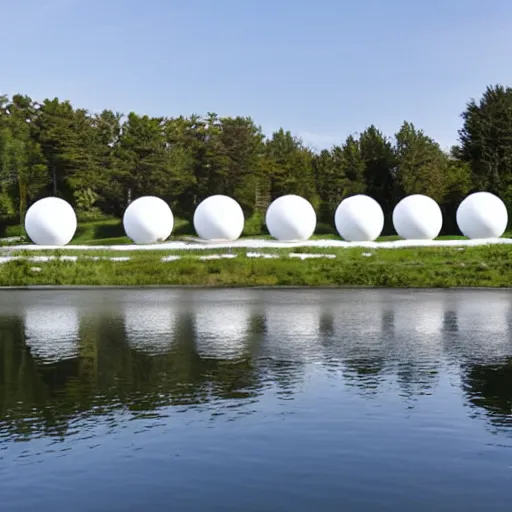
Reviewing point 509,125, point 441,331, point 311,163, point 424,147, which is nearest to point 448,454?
point 441,331

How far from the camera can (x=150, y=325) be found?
49.2ft

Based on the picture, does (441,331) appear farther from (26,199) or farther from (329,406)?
(26,199)

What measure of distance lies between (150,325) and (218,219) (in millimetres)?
25958

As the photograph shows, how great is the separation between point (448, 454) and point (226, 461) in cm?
178

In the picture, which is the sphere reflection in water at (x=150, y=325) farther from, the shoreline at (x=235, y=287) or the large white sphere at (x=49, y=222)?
the large white sphere at (x=49, y=222)

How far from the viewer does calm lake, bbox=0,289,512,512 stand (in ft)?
18.8

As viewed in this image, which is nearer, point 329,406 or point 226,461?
point 226,461

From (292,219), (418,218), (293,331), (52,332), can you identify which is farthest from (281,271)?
(418,218)

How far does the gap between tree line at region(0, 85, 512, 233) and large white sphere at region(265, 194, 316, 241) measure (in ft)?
59.0

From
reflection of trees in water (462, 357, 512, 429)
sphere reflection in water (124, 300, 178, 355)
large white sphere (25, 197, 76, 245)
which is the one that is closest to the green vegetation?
large white sphere (25, 197, 76, 245)

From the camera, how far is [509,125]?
55906mm

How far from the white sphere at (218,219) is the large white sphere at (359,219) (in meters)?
5.32

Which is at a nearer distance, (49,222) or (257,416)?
(257,416)

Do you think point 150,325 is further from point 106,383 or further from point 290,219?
point 290,219
